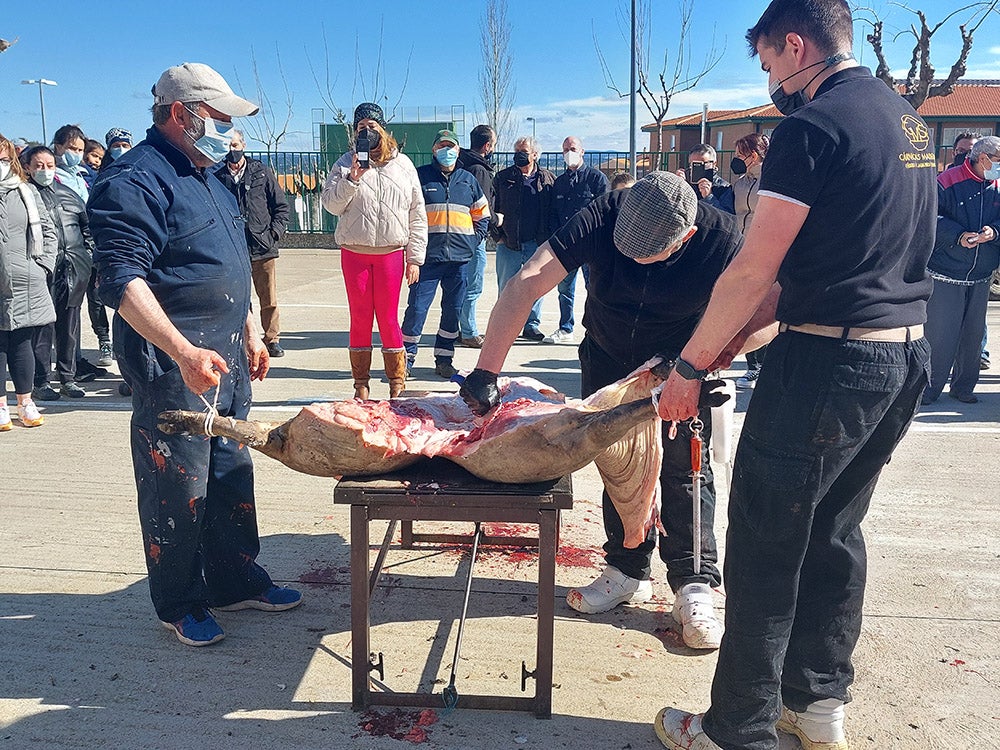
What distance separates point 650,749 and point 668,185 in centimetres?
194

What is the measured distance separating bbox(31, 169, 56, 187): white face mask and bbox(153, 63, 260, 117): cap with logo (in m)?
4.30

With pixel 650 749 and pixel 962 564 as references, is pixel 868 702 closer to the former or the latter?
pixel 650 749

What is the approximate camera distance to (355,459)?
3004mm

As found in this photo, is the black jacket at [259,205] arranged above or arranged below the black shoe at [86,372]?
above

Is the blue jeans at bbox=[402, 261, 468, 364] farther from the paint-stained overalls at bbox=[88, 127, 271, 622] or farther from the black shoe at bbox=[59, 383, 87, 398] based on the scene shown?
the paint-stained overalls at bbox=[88, 127, 271, 622]

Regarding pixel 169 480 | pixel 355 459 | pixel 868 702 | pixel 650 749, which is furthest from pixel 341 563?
pixel 868 702

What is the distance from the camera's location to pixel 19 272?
6.16 metres

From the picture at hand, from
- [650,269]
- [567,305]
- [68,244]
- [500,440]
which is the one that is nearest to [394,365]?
[68,244]

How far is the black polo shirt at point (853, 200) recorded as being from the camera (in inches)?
90.3

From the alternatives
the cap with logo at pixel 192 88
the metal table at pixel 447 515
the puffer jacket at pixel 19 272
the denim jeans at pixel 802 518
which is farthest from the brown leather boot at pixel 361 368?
the denim jeans at pixel 802 518

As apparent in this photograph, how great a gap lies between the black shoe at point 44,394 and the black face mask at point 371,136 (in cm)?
333

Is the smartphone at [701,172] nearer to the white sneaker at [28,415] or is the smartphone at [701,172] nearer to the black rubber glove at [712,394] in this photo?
the white sneaker at [28,415]

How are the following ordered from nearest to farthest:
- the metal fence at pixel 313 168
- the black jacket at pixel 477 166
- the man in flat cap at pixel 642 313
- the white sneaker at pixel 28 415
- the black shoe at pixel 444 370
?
the man in flat cap at pixel 642 313 < the white sneaker at pixel 28 415 < the black shoe at pixel 444 370 < the black jacket at pixel 477 166 < the metal fence at pixel 313 168

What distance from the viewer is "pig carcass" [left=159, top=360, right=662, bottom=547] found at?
9.59 feet
